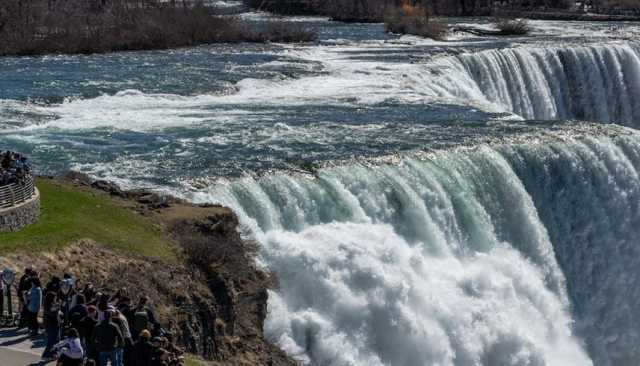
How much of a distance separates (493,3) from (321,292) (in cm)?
9314

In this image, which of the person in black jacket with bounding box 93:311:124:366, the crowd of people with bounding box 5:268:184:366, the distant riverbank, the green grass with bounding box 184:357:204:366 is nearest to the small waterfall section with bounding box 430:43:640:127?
the distant riverbank

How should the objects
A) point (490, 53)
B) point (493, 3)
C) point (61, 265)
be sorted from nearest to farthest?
point (61, 265), point (490, 53), point (493, 3)

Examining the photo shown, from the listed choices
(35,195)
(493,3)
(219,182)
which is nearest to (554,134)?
(219,182)

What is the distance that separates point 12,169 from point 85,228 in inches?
80.9

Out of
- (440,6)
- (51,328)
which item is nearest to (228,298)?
(51,328)

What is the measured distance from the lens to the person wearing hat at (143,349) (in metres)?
14.5

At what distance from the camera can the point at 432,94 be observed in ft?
153

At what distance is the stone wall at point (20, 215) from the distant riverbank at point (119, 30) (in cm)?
4161

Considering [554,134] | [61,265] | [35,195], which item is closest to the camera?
[61,265]

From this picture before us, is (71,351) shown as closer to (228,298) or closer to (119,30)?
(228,298)

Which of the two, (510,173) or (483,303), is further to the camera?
(510,173)

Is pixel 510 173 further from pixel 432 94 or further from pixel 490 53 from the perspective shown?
pixel 490 53

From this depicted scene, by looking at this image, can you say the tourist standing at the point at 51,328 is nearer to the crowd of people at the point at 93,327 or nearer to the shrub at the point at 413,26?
the crowd of people at the point at 93,327

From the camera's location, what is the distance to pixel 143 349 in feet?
47.7
